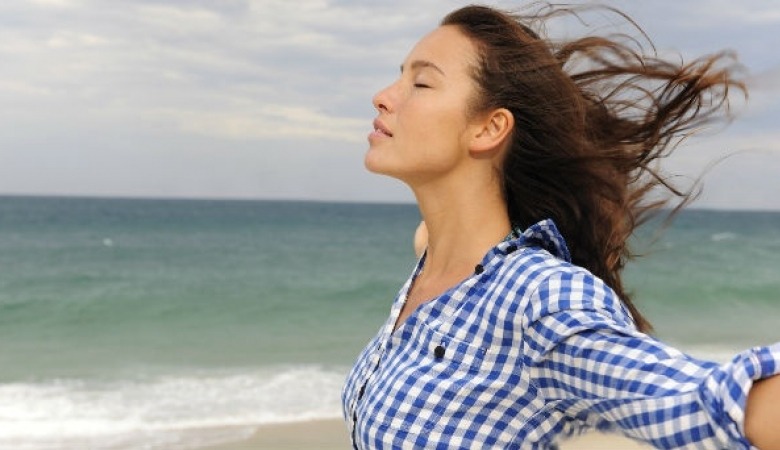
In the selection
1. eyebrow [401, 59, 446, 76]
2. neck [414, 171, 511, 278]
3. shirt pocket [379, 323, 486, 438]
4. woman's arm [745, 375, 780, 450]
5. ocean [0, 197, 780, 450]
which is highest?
eyebrow [401, 59, 446, 76]

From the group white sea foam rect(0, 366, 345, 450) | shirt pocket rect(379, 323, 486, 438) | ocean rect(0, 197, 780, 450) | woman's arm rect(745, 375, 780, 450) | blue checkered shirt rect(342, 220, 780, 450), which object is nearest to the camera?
woman's arm rect(745, 375, 780, 450)

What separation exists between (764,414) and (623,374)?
0.69 feet

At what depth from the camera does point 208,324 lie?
1473 cm

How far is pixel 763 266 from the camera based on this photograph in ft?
94.3

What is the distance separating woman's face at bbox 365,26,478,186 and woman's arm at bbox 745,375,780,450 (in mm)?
920

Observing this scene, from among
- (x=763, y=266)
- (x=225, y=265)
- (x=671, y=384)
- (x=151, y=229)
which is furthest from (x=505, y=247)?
(x=151, y=229)

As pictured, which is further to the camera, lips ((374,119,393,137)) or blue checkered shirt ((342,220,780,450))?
lips ((374,119,393,137))

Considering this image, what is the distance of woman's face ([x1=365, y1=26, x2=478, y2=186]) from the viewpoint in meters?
1.97

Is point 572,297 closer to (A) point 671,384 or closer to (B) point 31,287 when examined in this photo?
(A) point 671,384

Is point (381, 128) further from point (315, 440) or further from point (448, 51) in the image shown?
point (315, 440)

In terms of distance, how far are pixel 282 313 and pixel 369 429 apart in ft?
47.3

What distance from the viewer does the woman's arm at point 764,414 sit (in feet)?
3.76

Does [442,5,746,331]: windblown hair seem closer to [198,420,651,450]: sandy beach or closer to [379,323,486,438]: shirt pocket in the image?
[379,323,486,438]: shirt pocket

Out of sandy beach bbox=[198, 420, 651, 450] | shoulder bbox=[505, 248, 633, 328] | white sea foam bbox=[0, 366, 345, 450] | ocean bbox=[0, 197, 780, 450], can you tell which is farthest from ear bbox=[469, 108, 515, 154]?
white sea foam bbox=[0, 366, 345, 450]
